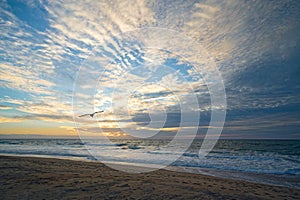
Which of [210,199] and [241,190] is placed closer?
[210,199]

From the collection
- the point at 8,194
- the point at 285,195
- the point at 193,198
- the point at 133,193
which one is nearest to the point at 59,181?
the point at 8,194

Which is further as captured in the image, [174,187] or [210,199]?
[174,187]

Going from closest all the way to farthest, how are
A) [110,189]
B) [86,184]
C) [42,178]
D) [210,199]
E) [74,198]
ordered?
1. [74,198]
2. [210,199]
3. [110,189]
4. [86,184]
5. [42,178]

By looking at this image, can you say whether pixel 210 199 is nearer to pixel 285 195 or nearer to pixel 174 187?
pixel 174 187

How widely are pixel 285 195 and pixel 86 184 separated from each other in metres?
9.65

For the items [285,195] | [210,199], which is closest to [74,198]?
[210,199]

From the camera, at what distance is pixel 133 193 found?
26.3 ft

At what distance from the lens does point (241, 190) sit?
9266 millimetres

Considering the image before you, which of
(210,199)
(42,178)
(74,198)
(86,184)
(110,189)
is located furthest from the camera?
(42,178)

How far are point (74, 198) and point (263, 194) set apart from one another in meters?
8.49

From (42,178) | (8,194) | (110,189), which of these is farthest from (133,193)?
(42,178)

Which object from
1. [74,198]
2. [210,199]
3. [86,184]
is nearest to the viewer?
[74,198]

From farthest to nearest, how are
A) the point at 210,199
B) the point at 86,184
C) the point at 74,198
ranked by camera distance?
the point at 86,184 < the point at 210,199 < the point at 74,198

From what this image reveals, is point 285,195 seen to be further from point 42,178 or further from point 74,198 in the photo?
point 42,178
